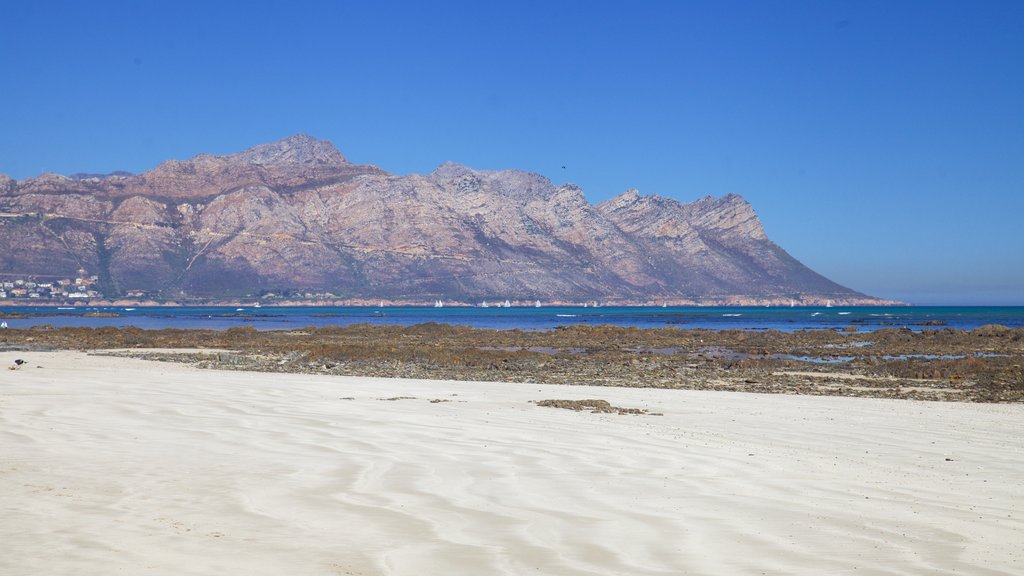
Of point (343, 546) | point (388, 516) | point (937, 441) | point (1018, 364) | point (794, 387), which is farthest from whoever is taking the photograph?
point (1018, 364)

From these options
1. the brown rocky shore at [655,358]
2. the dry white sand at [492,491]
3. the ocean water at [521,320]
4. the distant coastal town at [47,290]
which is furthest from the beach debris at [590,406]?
the distant coastal town at [47,290]

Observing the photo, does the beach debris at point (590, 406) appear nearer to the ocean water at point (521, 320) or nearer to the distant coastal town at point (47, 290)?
the ocean water at point (521, 320)

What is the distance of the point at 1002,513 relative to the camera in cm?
800

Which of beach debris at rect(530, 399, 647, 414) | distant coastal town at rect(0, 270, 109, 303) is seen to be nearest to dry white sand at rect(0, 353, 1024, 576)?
beach debris at rect(530, 399, 647, 414)

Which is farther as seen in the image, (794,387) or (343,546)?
(794,387)

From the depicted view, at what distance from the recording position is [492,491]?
28.1 ft

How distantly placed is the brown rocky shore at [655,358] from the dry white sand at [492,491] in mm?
8911

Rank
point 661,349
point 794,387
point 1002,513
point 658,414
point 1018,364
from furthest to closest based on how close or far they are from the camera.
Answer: point 661,349
point 1018,364
point 794,387
point 658,414
point 1002,513

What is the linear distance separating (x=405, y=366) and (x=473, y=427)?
16523mm

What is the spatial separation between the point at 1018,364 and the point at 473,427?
80.4 feet

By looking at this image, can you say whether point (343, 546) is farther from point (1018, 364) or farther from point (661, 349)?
point (661, 349)

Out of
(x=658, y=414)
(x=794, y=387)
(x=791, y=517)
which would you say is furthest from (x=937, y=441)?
(x=794, y=387)

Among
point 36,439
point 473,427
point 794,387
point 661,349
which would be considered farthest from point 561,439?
point 661,349

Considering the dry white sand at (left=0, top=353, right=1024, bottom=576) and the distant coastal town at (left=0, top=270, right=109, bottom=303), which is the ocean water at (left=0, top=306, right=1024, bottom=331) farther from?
the dry white sand at (left=0, top=353, right=1024, bottom=576)
